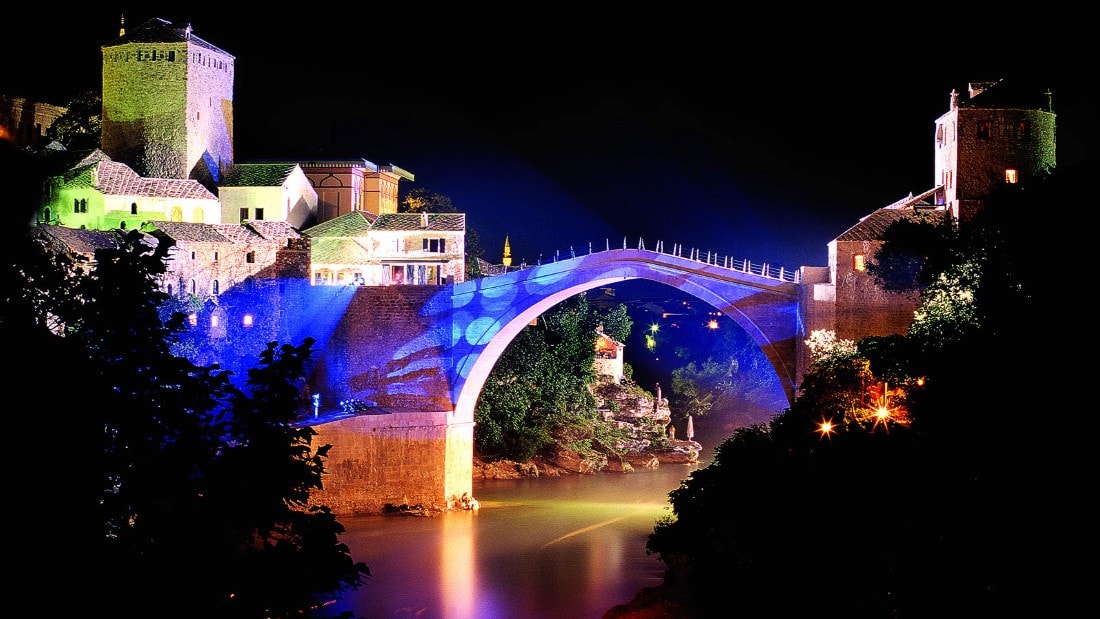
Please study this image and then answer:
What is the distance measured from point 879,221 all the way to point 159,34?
17127mm

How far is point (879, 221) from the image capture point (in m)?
21.3

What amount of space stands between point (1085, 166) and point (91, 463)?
10.4 m

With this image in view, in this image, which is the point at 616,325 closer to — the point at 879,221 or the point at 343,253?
the point at 343,253

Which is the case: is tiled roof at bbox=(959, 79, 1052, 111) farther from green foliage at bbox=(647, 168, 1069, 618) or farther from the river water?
the river water

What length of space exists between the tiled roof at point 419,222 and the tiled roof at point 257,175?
3084mm

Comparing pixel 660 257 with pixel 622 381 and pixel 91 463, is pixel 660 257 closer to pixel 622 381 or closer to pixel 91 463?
pixel 622 381

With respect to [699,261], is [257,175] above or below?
above

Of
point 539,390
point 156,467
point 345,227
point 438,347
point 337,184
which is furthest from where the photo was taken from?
point 337,184

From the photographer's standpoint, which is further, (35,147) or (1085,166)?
(35,147)

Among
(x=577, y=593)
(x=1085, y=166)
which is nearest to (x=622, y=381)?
(x=577, y=593)

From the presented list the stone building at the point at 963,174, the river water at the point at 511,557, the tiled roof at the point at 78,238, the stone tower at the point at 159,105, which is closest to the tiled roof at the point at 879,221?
the stone building at the point at 963,174

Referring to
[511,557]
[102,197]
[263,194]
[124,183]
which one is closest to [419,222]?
[263,194]

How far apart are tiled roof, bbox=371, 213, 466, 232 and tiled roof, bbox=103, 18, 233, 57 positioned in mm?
6773

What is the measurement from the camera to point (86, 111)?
3312cm
